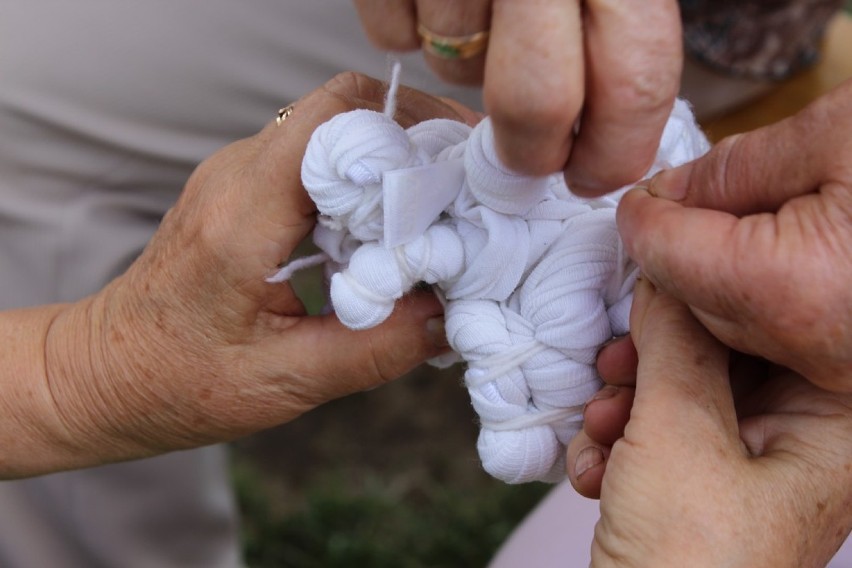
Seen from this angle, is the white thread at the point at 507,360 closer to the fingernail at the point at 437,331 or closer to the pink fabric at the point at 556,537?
the fingernail at the point at 437,331

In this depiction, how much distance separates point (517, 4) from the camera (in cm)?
64

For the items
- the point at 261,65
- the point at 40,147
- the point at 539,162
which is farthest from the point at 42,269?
the point at 539,162

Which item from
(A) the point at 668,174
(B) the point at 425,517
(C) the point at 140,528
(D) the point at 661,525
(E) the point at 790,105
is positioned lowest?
(B) the point at 425,517

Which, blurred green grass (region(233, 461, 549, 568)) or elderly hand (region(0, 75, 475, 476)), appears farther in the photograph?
blurred green grass (region(233, 461, 549, 568))

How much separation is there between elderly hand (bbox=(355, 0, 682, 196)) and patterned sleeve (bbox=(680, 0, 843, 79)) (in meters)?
0.85

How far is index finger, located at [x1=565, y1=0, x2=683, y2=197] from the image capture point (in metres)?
0.65

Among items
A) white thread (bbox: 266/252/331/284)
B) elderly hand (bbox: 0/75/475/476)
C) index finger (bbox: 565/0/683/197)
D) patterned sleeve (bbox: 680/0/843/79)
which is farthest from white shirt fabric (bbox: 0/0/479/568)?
index finger (bbox: 565/0/683/197)

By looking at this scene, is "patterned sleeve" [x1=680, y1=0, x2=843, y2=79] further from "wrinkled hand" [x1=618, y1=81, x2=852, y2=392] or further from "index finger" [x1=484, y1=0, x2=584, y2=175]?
"index finger" [x1=484, y1=0, x2=584, y2=175]

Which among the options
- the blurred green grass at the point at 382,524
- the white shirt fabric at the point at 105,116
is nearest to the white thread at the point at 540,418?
the white shirt fabric at the point at 105,116

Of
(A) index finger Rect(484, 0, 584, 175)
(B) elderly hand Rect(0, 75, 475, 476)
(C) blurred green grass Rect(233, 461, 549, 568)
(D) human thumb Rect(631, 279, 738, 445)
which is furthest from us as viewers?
(C) blurred green grass Rect(233, 461, 549, 568)

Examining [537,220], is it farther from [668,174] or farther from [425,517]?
[425,517]

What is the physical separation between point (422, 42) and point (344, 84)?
26 centimetres

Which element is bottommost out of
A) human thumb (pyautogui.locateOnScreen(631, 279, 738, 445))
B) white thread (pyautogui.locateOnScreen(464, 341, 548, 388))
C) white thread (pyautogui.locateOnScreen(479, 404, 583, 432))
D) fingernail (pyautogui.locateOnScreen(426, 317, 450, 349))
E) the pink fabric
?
the pink fabric

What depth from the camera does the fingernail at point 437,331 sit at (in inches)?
38.9
